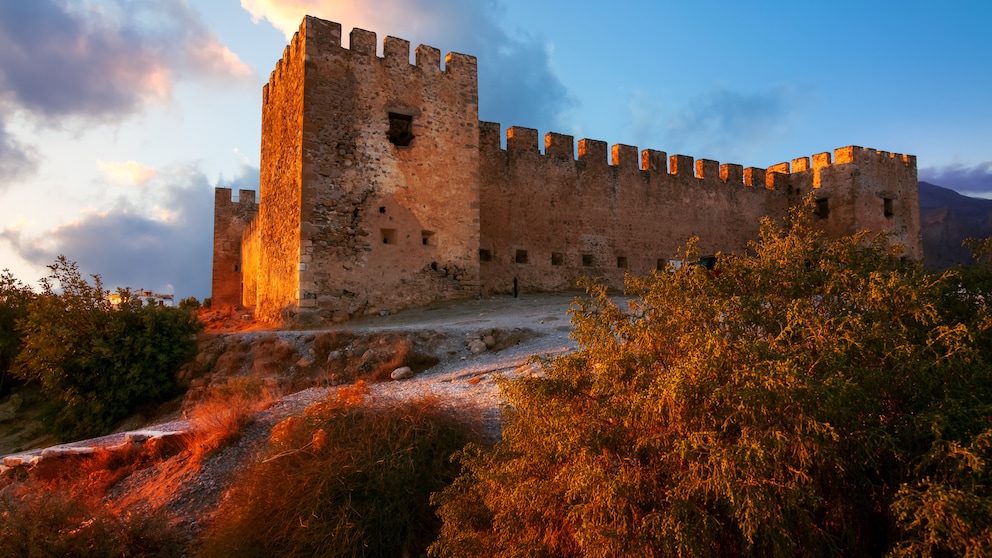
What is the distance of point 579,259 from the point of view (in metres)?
19.8

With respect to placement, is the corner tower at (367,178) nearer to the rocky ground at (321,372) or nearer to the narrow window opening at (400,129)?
the narrow window opening at (400,129)

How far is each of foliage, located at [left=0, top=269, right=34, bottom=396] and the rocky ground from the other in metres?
4.93

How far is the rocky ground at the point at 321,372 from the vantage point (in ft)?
21.0

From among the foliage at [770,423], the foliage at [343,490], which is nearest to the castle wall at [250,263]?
the foliage at [343,490]

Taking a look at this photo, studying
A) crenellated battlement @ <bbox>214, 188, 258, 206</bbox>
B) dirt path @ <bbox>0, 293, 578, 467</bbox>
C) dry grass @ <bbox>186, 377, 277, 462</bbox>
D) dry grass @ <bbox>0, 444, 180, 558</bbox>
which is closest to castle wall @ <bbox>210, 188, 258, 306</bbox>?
crenellated battlement @ <bbox>214, 188, 258, 206</bbox>

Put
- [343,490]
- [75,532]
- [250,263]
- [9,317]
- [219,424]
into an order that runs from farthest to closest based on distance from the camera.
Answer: [250,263] → [9,317] → [219,424] → [75,532] → [343,490]

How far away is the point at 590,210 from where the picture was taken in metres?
20.0

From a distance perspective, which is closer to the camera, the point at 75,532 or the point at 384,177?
the point at 75,532

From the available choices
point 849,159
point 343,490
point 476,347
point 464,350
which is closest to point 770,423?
point 343,490

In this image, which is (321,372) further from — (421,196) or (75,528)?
(421,196)

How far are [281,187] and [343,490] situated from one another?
40.4 ft

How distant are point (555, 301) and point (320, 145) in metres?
7.04

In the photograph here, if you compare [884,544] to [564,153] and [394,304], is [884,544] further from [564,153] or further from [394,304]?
[564,153]

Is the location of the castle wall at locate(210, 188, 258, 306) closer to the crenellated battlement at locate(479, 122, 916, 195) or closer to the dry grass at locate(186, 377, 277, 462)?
the crenellated battlement at locate(479, 122, 916, 195)
